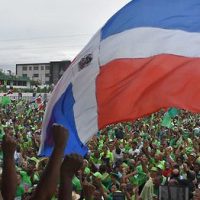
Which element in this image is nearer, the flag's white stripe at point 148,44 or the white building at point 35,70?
the flag's white stripe at point 148,44

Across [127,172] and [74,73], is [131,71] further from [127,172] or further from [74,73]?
[127,172]

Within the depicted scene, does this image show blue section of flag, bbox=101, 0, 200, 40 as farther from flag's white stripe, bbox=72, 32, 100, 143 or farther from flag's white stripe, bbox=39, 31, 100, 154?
flag's white stripe, bbox=72, 32, 100, 143

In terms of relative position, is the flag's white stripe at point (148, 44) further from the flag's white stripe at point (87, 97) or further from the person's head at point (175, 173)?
the person's head at point (175, 173)

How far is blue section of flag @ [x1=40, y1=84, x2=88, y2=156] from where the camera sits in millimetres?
5188

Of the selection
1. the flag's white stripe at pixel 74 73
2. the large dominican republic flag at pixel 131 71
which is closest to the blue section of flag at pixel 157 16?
the large dominican republic flag at pixel 131 71

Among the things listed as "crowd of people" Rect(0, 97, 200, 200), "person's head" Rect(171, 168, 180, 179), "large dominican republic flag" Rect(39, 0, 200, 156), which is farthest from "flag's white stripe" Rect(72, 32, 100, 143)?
"person's head" Rect(171, 168, 180, 179)

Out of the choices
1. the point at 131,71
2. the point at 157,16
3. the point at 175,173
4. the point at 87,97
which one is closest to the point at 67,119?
the point at 87,97

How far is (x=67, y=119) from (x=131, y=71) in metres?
0.82

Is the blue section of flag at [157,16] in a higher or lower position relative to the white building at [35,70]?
lower

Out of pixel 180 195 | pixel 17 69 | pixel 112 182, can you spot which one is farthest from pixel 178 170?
pixel 17 69

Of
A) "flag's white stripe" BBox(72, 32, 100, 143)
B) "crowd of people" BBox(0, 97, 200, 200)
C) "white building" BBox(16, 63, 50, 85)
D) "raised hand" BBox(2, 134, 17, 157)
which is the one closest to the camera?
"raised hand" BBox(2, 134, 17, 157)

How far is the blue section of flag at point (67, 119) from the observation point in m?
5.19

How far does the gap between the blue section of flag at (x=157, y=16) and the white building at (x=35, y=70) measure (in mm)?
117322

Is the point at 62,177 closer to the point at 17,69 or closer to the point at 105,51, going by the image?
the point at 105,51
